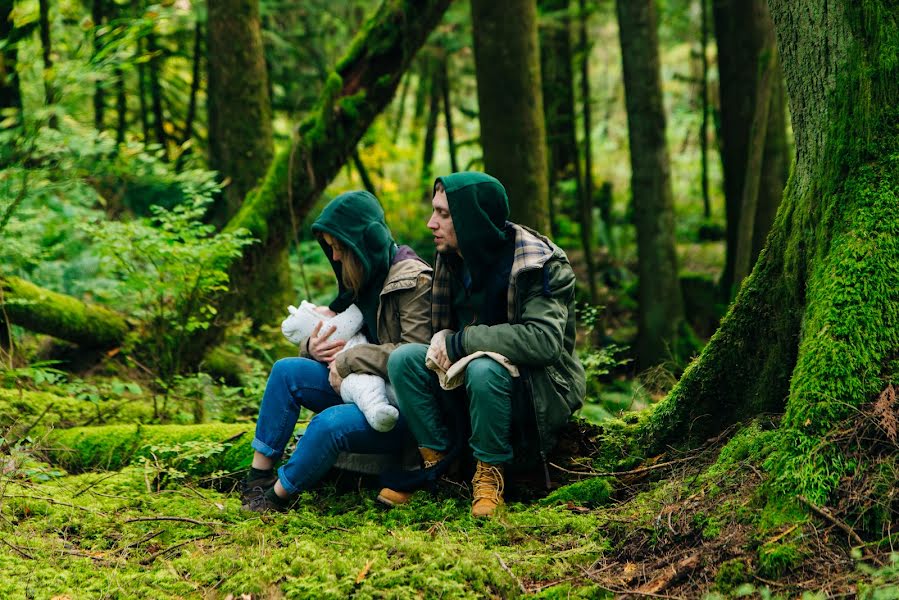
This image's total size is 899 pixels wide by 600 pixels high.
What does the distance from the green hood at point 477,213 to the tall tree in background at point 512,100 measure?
12.0 ft

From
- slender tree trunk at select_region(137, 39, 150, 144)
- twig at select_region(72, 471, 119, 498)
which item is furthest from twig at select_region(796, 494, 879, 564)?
slender tree trunk at select_region(137, 39, 150, 144)

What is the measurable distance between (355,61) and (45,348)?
164 inches

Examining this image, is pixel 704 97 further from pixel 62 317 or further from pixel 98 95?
pixel 62 317

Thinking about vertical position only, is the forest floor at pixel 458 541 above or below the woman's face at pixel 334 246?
below

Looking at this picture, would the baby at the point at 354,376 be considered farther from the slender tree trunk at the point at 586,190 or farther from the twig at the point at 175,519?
the slender tree trunk at the point at 586,190

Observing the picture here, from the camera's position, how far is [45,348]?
26.8 feet

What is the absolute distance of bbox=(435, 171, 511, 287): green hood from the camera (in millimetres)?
4359

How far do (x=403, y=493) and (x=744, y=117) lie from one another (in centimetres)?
887

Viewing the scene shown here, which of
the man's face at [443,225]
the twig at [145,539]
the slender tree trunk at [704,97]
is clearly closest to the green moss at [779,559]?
the man's face at [443,225]

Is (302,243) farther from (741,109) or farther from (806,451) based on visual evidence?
(806,451)

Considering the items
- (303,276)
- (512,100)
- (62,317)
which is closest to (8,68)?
(62,317)

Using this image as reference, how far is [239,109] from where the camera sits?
32.0 feet

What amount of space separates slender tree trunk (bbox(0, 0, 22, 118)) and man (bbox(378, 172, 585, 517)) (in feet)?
15.2

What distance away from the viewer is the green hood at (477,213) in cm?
436
